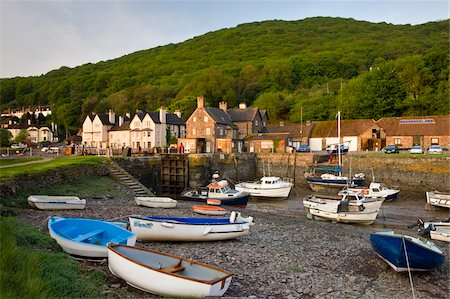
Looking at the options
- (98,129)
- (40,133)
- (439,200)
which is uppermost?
(98,129)

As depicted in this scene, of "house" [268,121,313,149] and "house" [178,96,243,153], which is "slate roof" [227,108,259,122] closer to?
"house" [178,96,243,153]

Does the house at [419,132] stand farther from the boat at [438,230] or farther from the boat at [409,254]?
the boat at [409,254]

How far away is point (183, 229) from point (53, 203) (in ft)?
24.0

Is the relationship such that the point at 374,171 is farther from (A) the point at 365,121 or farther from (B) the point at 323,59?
(B) the point at 323,59

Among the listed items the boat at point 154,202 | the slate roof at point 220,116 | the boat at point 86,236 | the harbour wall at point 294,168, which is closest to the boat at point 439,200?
the harbour wall at point 294,168

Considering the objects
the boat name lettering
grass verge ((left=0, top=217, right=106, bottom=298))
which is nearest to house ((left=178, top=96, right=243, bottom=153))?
the boat name lettering

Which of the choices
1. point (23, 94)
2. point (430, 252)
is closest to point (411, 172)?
point (430, 252)

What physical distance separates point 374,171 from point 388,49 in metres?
93.1

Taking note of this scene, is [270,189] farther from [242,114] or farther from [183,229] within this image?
[242,114]

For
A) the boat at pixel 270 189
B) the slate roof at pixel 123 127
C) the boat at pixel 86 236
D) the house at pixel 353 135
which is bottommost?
the boat at pixel 270 189

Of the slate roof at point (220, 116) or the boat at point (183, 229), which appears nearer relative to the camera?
the boat at point (183, 229)

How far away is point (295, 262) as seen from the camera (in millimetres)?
11867

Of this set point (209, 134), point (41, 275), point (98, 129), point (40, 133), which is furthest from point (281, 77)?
point (41, 275)

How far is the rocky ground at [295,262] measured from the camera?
963cm
